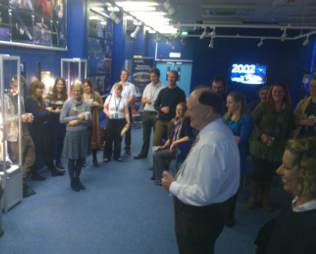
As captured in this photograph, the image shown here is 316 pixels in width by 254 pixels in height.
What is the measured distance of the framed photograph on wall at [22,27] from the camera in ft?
13.2

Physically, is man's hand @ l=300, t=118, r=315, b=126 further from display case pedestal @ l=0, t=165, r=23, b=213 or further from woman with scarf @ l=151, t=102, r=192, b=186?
display case pedestal @ l=0, t=165, r=23, b=213

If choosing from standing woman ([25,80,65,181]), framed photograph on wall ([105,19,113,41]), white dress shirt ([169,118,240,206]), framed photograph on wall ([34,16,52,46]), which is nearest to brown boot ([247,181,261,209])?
white dress shirt ([169,118,240,206])

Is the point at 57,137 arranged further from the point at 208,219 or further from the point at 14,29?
the point at 208,219

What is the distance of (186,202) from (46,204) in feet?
8.57

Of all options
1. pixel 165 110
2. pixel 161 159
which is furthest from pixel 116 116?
pixel 161 159

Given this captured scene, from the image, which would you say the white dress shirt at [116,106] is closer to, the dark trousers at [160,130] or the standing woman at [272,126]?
the dark trousers at [160,130]

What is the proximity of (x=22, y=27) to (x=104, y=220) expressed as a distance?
2.97 m

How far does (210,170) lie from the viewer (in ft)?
5.14

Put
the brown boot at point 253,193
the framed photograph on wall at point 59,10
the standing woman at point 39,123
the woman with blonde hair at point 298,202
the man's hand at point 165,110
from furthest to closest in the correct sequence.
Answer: the framed photograph on wall at point 59,10 < the man's hand at point 165,110 < the standing woman at point 39,123 < the brown boot at point 253,193 < the woman with blonde hair at point 298,202

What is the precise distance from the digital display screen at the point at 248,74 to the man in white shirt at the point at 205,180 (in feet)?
31.3

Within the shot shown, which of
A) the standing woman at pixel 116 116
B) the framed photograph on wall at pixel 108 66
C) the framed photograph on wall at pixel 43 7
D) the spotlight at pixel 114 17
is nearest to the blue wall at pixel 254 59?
the framed photograph on wall at pixel 108 66

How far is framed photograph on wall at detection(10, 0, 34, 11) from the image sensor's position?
13.0 ft

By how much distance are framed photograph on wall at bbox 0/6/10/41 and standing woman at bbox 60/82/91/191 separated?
107 cm

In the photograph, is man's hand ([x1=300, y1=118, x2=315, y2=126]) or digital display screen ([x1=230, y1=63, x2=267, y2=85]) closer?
man's hand ([x1=300, y1=118, x2=315, y2=126])
